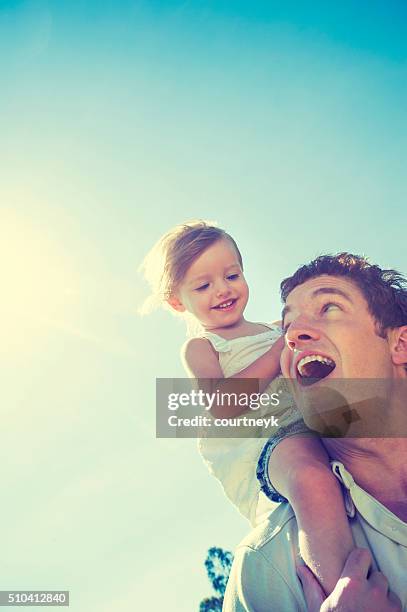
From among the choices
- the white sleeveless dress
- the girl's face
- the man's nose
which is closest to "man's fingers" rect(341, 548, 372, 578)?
the white sleeveless dress

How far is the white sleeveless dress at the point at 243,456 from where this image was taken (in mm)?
3537

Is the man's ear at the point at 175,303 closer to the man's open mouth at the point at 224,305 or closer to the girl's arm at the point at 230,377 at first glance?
the man's open mouth at the point at 224,305

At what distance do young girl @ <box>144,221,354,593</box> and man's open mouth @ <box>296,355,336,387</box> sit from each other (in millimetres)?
338

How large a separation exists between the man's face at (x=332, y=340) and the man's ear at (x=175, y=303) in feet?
4.44

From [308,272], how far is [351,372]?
2.43ft

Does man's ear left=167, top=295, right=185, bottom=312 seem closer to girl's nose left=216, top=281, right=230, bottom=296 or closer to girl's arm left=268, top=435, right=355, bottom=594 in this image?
girl's nose left=216, top=281, right=230, bottom=296

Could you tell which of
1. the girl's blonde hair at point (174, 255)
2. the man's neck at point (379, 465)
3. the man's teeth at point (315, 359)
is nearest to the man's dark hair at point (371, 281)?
the man's teeth at point (315, 359)

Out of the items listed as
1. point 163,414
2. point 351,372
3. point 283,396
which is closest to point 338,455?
point 351,372

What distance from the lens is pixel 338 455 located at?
10.3 feet

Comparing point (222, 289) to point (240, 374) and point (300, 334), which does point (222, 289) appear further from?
point (300, 334)

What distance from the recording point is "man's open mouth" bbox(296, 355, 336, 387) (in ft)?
10.2

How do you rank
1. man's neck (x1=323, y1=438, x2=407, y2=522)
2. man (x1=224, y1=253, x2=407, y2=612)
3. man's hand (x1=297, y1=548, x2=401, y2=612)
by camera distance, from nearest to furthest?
man's hand (x1=297, y1=548, x2=401, y2=612)
man (x1=224, y1=253, x2=407, y2=612)
man's neck (x1=323, y1=438, x2=407, y2=522)

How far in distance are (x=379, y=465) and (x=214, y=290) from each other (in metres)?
1.79

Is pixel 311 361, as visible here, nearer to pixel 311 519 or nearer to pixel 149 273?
pixel 311 519
